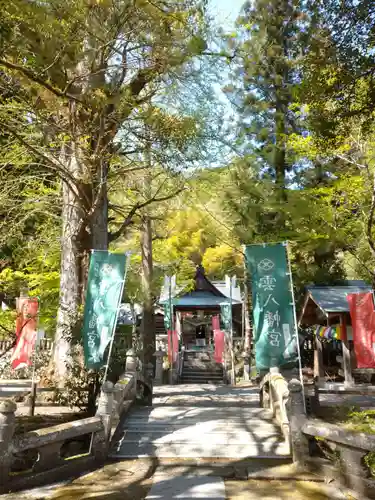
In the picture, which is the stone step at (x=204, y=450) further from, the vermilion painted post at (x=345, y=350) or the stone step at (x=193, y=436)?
the vermilion painted post at (x=345, y=350)

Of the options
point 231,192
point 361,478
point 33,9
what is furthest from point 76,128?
point 231,192

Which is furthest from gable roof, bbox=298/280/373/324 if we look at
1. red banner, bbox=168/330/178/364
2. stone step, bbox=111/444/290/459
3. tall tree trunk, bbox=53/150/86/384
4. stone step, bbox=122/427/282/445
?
tall tree trunk, bbox=53/150/86/384

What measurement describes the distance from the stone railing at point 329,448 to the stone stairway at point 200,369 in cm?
1723

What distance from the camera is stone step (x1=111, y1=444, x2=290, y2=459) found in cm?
743

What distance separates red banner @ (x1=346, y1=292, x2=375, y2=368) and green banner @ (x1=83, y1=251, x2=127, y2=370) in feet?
27.7

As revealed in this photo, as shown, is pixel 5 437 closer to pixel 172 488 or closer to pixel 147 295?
pixel 172 488

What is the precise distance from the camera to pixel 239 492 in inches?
233

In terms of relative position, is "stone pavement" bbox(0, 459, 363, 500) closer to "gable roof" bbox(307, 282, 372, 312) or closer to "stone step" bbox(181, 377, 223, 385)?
"gable roof" bbox(307, 282, 372, 312)

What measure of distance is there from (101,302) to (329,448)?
16.1ft

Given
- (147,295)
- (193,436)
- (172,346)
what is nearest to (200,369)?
(172,346)

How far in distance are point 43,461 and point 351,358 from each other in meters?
13.7

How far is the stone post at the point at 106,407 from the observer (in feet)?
24.7

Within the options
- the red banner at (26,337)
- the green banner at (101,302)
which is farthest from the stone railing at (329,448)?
the red banner at (26,337)

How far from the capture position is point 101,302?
8695 mm
